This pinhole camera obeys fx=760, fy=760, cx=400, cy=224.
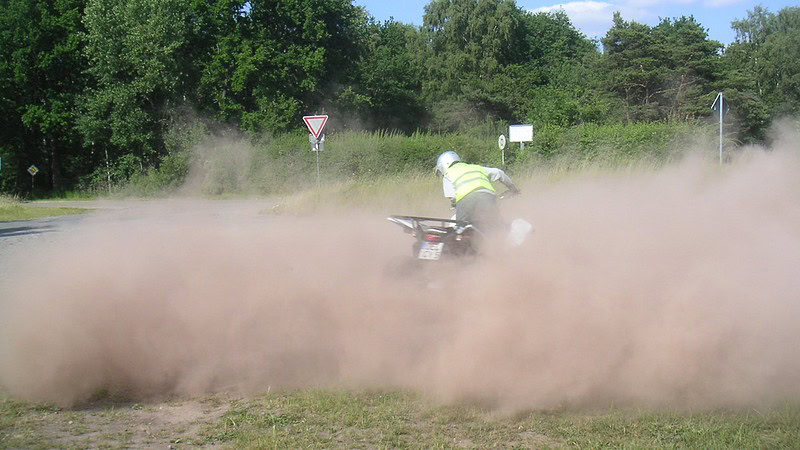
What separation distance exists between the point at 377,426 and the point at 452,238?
241cm

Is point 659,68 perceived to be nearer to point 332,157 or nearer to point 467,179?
point 332,157

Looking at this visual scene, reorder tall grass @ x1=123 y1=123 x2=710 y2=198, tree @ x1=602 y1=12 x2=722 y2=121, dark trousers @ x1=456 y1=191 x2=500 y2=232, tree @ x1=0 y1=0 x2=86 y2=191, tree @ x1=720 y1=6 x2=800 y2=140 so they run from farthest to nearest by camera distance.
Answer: tree @ x1=602 y1=12 x2=722 y2=121 < tree @ x1=0 y1=0 x2=86 y2=191 < tree @ x1=720 y1=6 x2=800 y2=140 < tall grass @ x1=123 y1=123 x2=710 y2=198 < dark trousers @ x1=456 y1=191 x2=500 y2=232

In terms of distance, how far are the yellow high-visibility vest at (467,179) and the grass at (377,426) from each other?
8.46 ft

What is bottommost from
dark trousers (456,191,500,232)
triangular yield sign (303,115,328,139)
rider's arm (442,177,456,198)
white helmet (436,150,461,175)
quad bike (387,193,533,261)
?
quad bike (387,193,533,261)

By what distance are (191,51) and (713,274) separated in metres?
53.0

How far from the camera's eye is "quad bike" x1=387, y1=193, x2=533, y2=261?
285 inches

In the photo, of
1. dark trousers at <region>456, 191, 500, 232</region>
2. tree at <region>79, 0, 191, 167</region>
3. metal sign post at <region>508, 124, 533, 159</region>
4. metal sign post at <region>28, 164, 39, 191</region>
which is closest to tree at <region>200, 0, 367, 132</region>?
tree at <region>79, 0, 191, 167</region>

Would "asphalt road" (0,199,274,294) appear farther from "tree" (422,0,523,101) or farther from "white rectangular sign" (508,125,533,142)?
"tree" (422,0,523,101)

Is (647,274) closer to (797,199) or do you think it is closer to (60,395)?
(797,199)

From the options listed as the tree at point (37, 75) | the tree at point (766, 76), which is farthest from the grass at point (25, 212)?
the tree at point (766, 76)

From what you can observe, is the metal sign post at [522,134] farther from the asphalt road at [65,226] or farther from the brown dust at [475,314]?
the brown dust at [475,314]

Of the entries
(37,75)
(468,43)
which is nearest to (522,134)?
(37,75)

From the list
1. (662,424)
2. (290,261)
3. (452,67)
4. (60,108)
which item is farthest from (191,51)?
(662,424)

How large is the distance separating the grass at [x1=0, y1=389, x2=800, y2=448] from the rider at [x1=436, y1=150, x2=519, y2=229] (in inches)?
91.1
